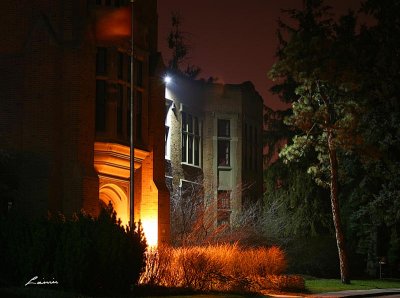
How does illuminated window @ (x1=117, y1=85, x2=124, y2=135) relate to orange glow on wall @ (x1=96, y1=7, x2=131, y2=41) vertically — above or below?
below

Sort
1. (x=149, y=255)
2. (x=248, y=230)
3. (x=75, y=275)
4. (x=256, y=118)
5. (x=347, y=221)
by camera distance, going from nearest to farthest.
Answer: (x=75, y=275) < (x=149, y=255) < (x=248, y=230) < (x=347, y=221) < (x=256, y=118)

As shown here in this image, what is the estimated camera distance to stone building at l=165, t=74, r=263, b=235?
1741 inches

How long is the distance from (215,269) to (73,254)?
749 cm

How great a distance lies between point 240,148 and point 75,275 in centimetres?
2709

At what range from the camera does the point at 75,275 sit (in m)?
23.1

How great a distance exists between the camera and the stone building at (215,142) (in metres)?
44.2

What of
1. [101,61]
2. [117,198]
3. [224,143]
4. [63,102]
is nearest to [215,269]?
[117,198]

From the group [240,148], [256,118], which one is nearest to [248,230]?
[240,148]

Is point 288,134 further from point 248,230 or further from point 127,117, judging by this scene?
point 127,117

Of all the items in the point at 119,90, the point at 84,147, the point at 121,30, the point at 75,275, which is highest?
the point at 121,30

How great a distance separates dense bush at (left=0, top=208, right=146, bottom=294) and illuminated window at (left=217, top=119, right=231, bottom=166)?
24.3 meters

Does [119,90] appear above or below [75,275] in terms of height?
above
